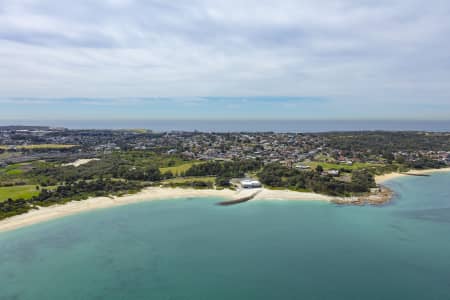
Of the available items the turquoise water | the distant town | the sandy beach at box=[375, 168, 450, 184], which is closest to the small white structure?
the distant town

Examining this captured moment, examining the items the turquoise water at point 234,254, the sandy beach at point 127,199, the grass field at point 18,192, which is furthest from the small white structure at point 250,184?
the grass field at point 18,192

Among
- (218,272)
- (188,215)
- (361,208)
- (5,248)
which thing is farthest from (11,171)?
(361,208)

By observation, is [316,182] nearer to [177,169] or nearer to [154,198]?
[154,198]

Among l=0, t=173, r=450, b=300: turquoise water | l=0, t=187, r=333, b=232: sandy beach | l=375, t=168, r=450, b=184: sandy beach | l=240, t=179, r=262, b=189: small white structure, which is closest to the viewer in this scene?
l=0, t=173, r=450, b=300: turquoise water

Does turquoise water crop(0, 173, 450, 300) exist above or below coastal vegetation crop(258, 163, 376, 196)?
below

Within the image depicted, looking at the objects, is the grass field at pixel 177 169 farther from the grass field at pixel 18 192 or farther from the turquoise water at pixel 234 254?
the grass field at pixel 18 192

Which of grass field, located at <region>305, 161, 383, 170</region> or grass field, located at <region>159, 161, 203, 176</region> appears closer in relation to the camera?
grass field, located at <region>159, 161, 203, 176</region>

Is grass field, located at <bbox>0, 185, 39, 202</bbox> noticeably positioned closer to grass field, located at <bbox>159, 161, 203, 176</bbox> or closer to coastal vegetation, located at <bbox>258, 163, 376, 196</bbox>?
grass field, located at <bbox>159, 161, 203, 176</bbox>
